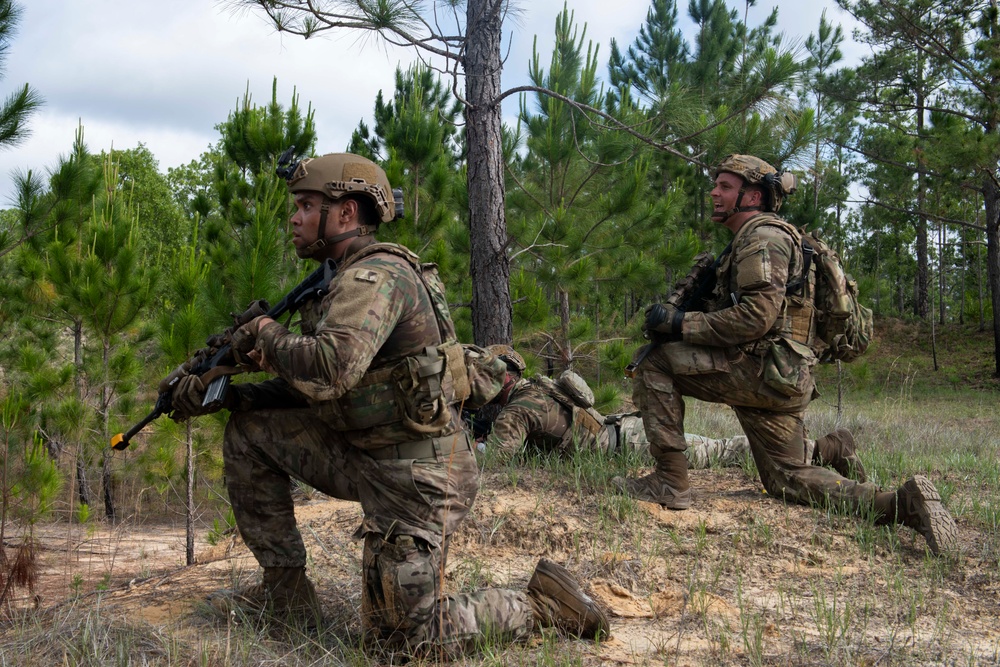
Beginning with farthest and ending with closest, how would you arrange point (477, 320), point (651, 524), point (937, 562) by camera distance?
1. point (477, 320)
2. point (651, 524)
3. point (937, 562)

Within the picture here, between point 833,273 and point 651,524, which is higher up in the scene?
point 833,273

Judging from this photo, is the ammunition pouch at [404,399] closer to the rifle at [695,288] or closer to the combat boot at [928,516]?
the rifle at [695,288]

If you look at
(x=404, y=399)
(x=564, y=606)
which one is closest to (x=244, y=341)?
(x=404, y=399)

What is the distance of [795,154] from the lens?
8.55 metres

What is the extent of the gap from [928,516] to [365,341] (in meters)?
2.75

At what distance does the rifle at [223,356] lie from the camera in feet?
9.65

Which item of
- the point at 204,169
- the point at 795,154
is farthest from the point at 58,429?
the point at 204,169

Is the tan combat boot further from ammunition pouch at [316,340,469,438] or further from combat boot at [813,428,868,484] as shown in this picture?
Answer: ammunition pouch at [316,340,469,438]

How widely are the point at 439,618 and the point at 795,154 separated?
7254 millimetres

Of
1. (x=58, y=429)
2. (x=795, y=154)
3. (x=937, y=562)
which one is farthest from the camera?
(x=795, y=154)

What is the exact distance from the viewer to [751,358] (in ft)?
14.3

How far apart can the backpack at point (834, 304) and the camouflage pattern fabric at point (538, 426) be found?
65.6 inches

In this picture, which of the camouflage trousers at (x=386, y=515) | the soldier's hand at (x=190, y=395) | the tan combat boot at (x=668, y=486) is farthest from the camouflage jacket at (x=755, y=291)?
the soldier's hand at (x=190, y=395)

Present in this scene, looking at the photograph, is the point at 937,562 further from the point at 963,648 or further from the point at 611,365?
the point at 611,365
